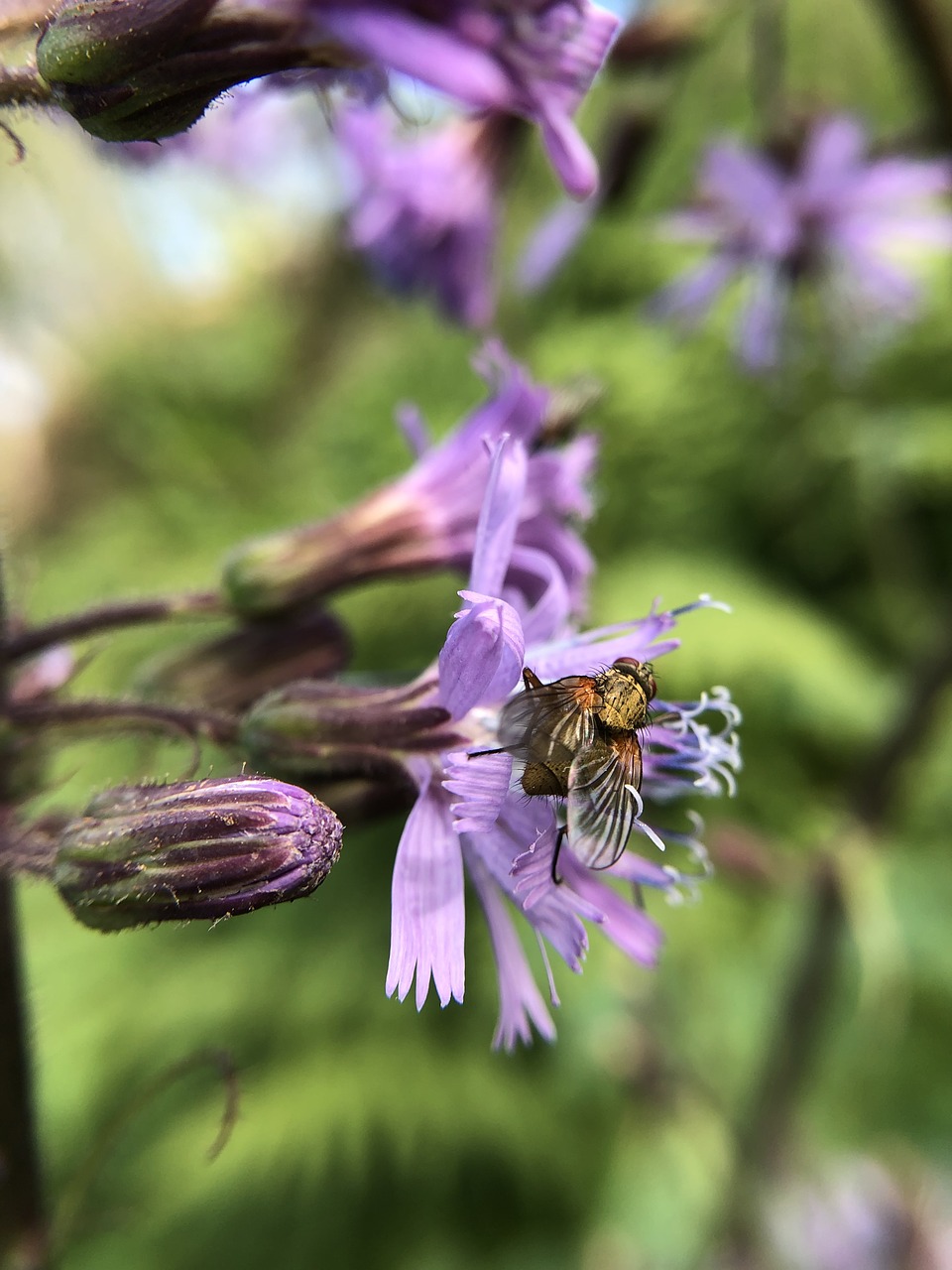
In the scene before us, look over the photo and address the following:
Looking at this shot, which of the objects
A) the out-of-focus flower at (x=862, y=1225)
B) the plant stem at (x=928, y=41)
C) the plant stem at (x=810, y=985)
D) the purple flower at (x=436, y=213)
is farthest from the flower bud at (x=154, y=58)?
the out-of-focus flower at (x=862, y=1225)

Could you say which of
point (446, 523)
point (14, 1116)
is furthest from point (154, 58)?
point (14, 1116)

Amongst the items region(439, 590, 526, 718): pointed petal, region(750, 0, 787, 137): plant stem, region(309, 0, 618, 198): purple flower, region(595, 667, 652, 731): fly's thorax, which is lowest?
region(595, 667, 652, 731): fly's thorax

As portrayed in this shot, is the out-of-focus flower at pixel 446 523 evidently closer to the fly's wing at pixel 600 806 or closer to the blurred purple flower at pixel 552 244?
the fly's wing at pixel 600 806

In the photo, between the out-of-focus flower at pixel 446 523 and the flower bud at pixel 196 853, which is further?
the out-of-focus flower at pixel 446 523

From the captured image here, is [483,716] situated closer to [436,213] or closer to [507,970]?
[507,970]

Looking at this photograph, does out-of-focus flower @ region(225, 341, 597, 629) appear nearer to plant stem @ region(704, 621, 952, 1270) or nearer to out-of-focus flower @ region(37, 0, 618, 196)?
out-of-focus flower @ region(37, 0, 618, 196)

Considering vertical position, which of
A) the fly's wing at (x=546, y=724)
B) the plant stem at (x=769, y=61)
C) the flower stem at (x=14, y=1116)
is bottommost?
the flower stem at (x=14, y=1116)

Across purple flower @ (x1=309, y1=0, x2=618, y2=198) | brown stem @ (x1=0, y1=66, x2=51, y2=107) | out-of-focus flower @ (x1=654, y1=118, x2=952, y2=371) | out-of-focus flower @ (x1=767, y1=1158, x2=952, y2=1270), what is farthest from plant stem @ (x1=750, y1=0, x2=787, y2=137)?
out-of-focus flower @ (x1=767, y1=1158, x2=952, y2=1270)
